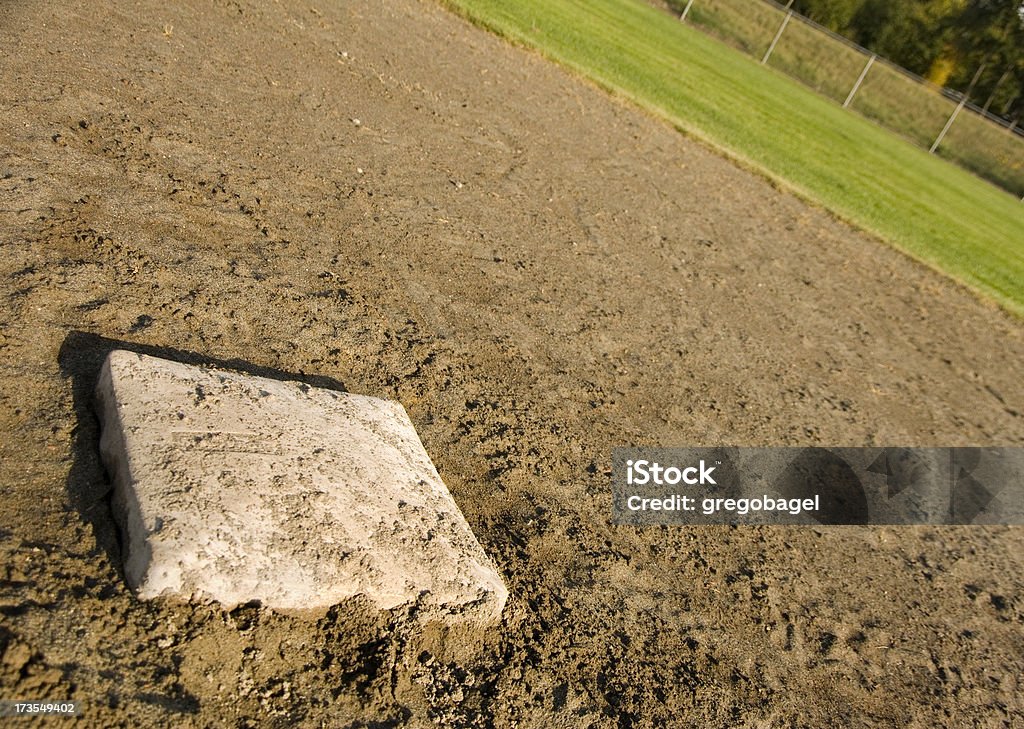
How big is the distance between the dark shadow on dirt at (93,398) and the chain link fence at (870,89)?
897 inches

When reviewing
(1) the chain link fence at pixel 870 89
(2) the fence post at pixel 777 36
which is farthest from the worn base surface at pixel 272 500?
(1) the chain link fence at pixel 870 89

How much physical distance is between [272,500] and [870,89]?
2499 centimetres

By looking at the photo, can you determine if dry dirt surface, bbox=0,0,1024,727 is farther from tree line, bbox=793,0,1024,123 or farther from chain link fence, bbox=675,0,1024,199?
tree line, bbox=793,0,1024,123

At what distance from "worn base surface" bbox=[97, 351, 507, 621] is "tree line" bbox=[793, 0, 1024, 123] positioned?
35.4 meters

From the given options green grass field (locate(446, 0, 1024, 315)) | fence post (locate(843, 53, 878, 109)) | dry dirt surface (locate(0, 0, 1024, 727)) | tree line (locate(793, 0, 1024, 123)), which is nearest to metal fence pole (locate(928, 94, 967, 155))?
fence post (locate(843, 53, 878, 109))

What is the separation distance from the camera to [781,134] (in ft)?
42.1

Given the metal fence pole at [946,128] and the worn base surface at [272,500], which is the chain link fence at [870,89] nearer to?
the metal fence pole at [946,128]

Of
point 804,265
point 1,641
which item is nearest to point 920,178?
point 804,265

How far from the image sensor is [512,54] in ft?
31.2

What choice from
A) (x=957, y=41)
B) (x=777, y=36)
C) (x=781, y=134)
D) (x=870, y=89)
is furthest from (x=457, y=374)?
(x=957, y=41)

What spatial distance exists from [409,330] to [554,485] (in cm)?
→ 124

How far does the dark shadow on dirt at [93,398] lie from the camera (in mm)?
2275

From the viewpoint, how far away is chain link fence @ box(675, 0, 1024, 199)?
22250mm

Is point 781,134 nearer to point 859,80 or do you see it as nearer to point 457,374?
point 457,374
